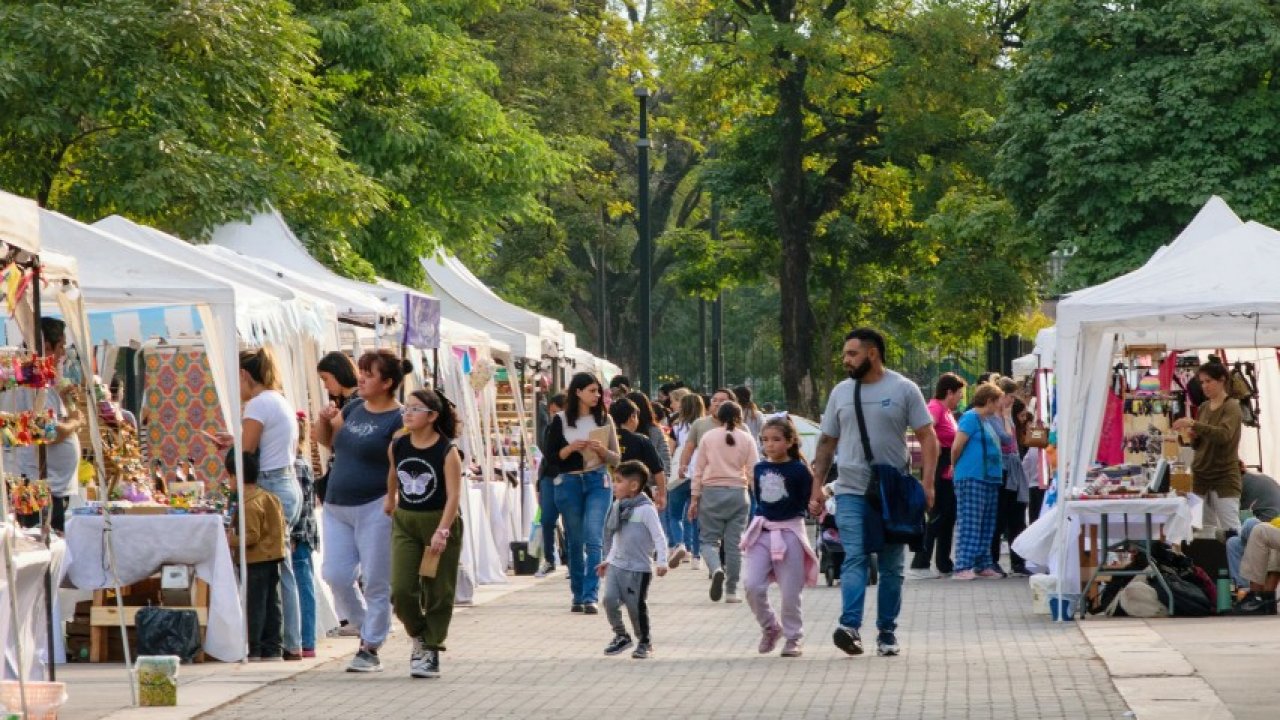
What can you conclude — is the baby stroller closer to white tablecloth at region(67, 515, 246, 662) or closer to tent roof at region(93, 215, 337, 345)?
tent roof at region(93, 215, 337, 345)

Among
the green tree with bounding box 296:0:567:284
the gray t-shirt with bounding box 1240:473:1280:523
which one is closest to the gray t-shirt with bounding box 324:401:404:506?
the gray t-shirt with bounding box 1240:473:1280:523

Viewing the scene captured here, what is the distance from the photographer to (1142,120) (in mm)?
36125

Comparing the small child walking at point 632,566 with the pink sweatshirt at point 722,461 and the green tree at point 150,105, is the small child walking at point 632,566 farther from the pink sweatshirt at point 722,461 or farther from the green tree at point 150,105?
the green tree at point 150,105

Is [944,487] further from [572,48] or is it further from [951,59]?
[572,48]

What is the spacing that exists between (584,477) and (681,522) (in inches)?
248

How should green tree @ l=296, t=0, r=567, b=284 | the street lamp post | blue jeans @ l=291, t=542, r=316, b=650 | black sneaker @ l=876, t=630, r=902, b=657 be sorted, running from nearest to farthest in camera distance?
1. black sneaker @ l=876, t=630, r=902, b=657
2. blue jeans @ l=291, t=542, r=316, b=650
3. green tree @ l=296, t=0, r=567, b=284
4. the street lamp post

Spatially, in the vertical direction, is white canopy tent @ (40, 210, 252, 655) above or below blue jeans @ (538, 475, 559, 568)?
above

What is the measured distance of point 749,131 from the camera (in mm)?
46625

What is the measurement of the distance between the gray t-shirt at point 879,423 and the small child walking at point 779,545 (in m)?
0.46

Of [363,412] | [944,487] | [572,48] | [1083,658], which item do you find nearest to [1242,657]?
[1083,658]

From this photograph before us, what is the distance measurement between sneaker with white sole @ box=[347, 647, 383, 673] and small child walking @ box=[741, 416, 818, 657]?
7.55 feet

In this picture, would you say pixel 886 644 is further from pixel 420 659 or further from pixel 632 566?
pixel 420 659

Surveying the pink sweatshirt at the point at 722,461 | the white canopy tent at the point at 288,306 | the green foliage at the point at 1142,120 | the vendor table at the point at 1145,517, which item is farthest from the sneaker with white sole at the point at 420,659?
the green foliage at the point at 1142,120

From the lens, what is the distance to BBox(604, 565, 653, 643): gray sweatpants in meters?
13.7
